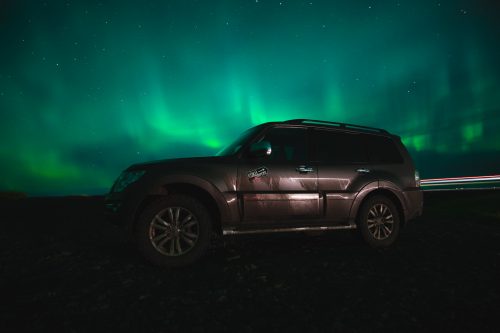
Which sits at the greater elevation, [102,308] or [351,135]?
[351,135]

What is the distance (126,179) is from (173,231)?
37.7 inches

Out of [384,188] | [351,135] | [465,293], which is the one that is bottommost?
[465,293]

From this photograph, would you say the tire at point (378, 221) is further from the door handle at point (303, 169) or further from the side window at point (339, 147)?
the door handle at point (303, 169)

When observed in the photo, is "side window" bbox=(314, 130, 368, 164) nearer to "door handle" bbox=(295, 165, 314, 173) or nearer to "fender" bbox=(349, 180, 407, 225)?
"door handle" bbox=(295, 165, 314, 173)

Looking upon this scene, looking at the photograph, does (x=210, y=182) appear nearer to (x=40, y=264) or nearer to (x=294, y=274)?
(x=294, y=274)

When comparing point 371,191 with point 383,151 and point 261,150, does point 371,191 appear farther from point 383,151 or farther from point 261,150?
point 261,150

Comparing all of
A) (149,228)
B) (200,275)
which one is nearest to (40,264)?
(149,228)

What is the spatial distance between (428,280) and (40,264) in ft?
15.3

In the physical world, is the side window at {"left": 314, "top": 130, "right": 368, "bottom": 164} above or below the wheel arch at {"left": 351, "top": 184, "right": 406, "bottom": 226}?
above

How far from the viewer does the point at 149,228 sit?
11.5ft

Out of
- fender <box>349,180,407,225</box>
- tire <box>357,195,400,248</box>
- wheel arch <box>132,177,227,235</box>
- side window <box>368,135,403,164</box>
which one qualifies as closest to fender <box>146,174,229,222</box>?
wheel arch <box>132,177,227,235</box>

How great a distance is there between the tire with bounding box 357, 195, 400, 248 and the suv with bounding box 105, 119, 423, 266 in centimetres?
2

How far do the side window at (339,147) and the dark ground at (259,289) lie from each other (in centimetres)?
144

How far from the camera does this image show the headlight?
3.65 metres
